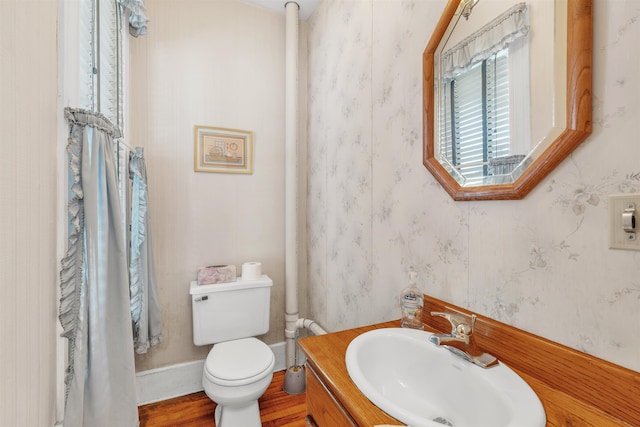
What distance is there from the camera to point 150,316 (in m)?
1.71

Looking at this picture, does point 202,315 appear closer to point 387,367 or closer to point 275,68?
point 387,367

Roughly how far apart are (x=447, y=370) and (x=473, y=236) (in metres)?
0.42

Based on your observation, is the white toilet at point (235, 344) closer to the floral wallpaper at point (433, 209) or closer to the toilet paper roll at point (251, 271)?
the toilet paper roll at point (251, 271)

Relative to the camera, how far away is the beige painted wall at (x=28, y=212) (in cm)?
61

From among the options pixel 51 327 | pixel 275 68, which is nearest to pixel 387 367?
pixel 51 327

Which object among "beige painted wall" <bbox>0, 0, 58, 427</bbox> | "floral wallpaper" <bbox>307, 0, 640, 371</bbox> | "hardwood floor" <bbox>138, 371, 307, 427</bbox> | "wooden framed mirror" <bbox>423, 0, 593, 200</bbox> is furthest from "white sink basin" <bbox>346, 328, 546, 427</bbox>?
"hardwood floor" <bbox>138, 371, 307, 427</bbox>

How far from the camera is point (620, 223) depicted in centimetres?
62

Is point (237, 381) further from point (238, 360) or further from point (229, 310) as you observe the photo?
point (229, 310)

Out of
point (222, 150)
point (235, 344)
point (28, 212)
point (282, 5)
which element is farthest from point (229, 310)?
point (282, 5)

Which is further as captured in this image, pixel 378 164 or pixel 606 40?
pixel 378 164

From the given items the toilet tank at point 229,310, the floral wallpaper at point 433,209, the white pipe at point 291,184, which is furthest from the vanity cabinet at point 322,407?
the white pipe at point 291,184

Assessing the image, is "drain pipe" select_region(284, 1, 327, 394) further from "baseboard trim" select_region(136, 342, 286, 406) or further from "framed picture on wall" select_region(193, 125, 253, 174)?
"baseboard trim" select_region(136, 342, 286, 406)

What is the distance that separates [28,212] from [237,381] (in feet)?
3.71

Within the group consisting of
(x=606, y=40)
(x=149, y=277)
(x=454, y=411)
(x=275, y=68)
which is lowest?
(x=454, y=411)
